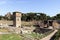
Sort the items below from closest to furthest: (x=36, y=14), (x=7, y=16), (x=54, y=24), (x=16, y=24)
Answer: (x=16, y=24) → (x=54, y=24) → (x=7, y=16) → (x=36, y=14)

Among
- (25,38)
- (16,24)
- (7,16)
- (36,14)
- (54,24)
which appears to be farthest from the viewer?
(36,14)

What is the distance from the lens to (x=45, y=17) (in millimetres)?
87250

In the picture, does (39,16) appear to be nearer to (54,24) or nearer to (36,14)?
(36,14)

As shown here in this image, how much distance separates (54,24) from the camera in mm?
51500

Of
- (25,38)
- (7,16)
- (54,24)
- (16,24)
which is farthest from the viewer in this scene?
(7,16)

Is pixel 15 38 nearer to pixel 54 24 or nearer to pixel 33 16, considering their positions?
pixel 54 24

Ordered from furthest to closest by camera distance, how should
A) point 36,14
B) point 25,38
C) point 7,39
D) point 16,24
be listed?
1. point 36,14
2. point 16,24
3. point 25,38
4. point 7,39

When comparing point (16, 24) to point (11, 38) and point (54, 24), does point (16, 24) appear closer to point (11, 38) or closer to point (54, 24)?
point (54, 24)

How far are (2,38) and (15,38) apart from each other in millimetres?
1739

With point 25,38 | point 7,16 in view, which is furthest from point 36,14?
point 25,38

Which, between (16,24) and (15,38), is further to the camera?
(16,24)

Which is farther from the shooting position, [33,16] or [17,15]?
[33,16]

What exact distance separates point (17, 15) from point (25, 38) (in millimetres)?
23242

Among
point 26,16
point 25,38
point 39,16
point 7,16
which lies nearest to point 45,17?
point 39,16
